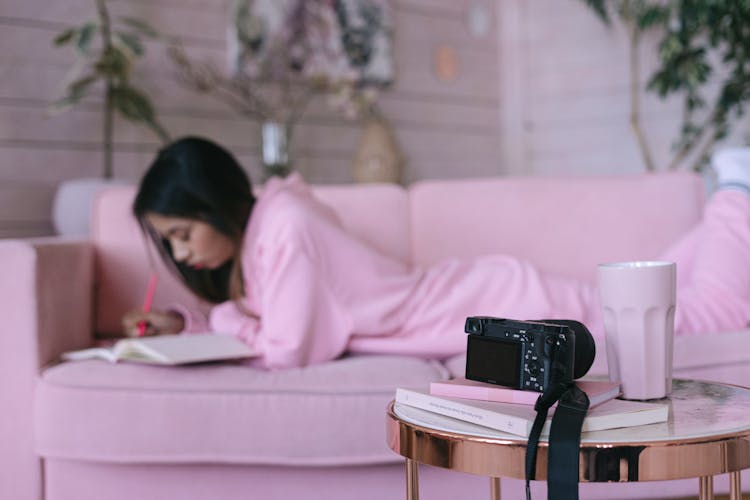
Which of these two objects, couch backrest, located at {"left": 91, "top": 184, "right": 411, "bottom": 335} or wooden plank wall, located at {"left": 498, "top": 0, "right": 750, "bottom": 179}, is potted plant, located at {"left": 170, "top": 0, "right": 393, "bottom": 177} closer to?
wooden plank wall, located at {"left": 498, "top": 0, "right": 750, "bottom": 179}

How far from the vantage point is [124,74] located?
101 inches

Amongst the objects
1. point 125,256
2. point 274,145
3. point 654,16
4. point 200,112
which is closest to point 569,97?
point 654,16

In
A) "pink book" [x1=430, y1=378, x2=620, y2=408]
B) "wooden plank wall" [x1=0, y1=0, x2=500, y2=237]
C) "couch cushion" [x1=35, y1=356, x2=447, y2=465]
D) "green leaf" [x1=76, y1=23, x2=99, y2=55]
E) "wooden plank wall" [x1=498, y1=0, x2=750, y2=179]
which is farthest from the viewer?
"wooden plank wall" [x1=498, y1=0, x2=750, y2=179]

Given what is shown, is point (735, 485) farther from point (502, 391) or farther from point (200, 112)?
point (200, 112)

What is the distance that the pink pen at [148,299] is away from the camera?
1.72 meters

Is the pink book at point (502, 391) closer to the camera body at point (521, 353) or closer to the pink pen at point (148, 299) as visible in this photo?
the camera body at point (521, 353)

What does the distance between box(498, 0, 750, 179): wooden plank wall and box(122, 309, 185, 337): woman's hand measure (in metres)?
2.37

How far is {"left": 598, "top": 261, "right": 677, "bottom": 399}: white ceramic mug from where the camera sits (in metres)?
0.86

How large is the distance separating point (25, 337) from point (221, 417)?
0.41 meters

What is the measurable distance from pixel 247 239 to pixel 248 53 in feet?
5.32

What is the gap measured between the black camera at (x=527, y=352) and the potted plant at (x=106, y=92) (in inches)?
73.5

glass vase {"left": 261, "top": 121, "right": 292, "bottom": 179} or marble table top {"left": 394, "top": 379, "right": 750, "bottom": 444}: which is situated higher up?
glass vase {"left": 261, "top": 121, "right": 292, "bottom": 179}

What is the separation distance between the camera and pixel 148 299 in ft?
5.76

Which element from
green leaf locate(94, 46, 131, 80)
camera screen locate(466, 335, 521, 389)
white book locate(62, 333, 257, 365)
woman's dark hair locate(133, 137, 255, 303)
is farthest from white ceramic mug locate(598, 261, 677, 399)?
green leaf locate(94, 46, 131, 80)
